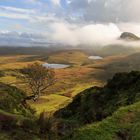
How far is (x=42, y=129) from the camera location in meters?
35.0

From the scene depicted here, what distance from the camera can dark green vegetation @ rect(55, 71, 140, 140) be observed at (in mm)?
24891

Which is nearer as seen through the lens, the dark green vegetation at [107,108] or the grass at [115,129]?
the grass at [115,129]

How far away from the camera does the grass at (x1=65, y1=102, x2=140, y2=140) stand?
2431 centimetres

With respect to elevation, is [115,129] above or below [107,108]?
above

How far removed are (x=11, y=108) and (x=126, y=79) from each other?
17745 millimetres

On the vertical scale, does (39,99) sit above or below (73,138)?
below

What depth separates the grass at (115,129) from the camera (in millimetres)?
24312

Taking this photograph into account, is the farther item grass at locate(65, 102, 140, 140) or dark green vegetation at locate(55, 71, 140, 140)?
dark green vegetation at locate(55, 71, 140, 140)

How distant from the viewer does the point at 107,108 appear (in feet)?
140

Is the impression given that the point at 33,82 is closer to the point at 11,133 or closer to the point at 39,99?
the point at 39,99

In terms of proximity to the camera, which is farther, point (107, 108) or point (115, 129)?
point (107, 108)

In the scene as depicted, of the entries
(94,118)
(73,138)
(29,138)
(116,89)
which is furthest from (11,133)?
(116,89)

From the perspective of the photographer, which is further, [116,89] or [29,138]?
[116,89]

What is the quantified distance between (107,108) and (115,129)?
56.3ft
